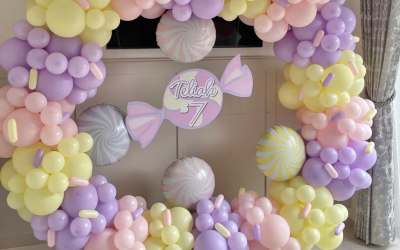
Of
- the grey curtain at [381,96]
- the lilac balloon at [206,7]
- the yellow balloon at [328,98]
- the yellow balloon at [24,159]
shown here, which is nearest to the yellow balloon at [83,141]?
the yellow balloon at [24,159]

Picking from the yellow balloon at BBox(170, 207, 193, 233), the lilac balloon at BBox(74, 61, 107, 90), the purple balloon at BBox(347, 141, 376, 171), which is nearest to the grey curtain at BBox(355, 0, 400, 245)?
the purple balloon at BBox(347, 141, 376, 171)

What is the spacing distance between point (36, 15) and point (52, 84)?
11.9 inches

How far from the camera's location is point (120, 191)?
2213 mm

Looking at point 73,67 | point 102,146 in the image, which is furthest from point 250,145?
point 73,67

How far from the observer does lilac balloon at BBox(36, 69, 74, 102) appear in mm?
1566

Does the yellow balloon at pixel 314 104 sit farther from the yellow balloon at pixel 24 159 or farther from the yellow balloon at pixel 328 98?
the yellow balloon at pixel 24 159

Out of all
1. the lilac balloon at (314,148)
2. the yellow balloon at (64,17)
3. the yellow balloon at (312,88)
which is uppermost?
the yellow balloon at (64,17)

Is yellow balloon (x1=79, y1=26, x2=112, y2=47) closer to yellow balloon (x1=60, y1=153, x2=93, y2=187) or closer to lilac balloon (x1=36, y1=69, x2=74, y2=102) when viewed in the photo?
lilac balloon (x1=36, y1=69, x2=74, y2=102)

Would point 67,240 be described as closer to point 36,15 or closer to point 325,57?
point 36,15

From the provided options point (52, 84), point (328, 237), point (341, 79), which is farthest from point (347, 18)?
point (52, 84)

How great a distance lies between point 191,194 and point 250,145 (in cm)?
64

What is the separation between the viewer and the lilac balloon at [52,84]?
61.7 inches

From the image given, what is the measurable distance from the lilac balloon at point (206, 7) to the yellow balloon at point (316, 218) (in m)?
1.12

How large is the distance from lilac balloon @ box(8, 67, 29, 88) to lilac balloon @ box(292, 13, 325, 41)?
1339 mm
